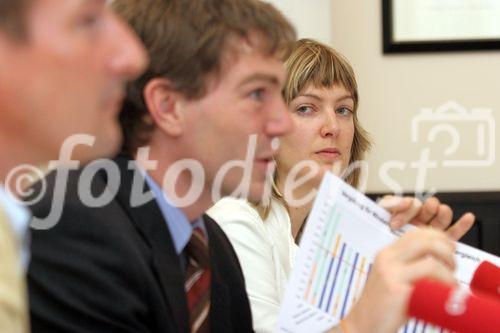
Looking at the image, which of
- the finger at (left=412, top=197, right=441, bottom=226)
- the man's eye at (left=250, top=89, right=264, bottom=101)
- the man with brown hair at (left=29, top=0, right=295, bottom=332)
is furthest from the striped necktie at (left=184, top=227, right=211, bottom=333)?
the finger at (left=412, top=197, right=441, bottom=226)

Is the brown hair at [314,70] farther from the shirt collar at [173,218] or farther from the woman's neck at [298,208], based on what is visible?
the shirt collar at [173,218]

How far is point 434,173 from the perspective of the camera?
8.40ft

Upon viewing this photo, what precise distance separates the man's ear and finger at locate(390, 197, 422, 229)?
1.11 feet

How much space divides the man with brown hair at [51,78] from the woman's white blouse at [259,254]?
0.99 metres

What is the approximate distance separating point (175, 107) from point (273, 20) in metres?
0.20

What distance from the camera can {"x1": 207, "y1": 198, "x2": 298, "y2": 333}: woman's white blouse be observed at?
5.46ft

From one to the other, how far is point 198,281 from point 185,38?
356 mm

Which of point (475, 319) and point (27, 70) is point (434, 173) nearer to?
point (475, 319)

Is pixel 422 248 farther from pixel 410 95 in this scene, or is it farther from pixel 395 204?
pixel 410 95

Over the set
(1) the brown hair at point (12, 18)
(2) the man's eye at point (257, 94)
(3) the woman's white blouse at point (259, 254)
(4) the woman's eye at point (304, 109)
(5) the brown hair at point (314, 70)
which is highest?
(1) the brown hair at point (12, 18)

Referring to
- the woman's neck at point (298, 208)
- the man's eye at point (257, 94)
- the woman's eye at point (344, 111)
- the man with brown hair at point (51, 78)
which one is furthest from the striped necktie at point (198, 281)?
the woman's eye at point (344, 111)

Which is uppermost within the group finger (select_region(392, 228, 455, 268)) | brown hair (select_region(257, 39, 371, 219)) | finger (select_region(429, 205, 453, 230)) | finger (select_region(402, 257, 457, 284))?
brown hair (select_region(257, 39, 371, 219))

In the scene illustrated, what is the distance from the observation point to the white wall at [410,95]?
2521mm

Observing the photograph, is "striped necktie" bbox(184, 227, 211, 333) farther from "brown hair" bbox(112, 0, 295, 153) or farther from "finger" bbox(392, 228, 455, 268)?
"finger" bbox(392, 228, 455, 268)
